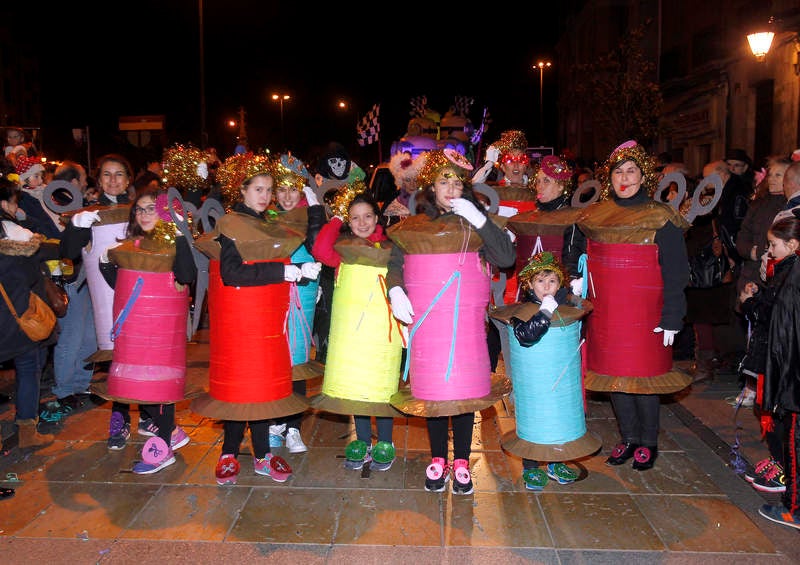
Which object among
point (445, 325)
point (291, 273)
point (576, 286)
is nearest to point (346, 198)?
point (291, 273)

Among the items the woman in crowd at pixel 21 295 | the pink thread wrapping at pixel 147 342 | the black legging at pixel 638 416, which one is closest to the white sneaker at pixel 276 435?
the pink thread wrapping at pixel 147 342

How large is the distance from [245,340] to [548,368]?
179cm

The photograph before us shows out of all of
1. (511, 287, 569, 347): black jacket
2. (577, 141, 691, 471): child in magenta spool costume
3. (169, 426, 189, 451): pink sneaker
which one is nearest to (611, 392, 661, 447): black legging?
(577, 141, 691, 471): child in magenta spool costume

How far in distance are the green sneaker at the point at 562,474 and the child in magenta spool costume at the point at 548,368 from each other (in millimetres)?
279

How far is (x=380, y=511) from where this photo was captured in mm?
4148

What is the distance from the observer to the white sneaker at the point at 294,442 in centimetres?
507

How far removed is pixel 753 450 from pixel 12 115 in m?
48.5

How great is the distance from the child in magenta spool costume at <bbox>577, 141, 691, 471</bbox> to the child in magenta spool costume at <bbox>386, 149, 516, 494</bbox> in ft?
2.46

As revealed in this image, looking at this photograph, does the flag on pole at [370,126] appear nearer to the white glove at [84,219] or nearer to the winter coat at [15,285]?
the white glove at [84,219]

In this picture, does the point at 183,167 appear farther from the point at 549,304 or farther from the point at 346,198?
the point at 549,304

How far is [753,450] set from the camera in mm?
5090

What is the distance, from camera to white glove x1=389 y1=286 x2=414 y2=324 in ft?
13.4

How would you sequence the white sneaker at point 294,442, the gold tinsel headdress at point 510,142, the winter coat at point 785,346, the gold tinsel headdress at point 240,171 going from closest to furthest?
the winter coat at point 785,346 < the gold tinsel headdress at point 240,171 < the white sneaker at point 294,442 < the gold tinsel headdress at point 510,142

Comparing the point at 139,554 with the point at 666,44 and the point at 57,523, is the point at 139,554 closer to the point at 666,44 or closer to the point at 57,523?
the point at 57,523
